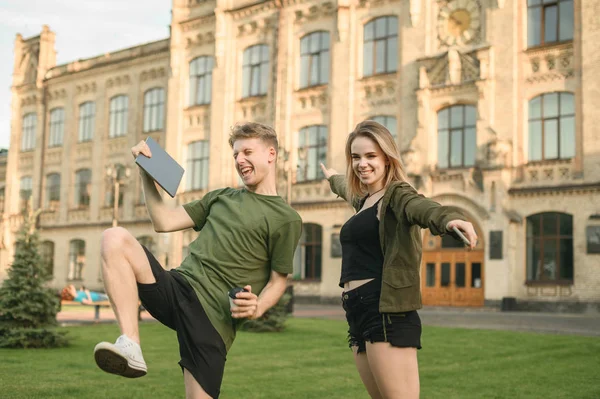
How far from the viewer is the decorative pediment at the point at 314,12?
33.5 metres

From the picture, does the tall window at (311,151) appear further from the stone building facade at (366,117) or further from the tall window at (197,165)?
the tall window at (197,165)

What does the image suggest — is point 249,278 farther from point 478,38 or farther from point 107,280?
point 478,38

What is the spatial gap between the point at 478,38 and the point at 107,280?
26836mm

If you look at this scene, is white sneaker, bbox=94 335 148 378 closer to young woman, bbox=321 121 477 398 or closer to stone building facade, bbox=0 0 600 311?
young woman, bbox=321 121 477 398

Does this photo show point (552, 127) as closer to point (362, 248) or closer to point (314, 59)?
point (314, 59)

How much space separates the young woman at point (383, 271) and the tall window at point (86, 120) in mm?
41902

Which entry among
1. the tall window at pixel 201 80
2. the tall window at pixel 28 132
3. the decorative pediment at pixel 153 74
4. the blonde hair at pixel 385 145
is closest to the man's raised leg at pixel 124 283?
the blonde hair at pixel 385 145

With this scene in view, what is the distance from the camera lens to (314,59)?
112ft

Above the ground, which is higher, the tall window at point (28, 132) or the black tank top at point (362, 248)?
the tall window at point (28, 132)

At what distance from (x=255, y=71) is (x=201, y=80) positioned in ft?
12.1

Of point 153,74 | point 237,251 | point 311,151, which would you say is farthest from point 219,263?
point 153,74

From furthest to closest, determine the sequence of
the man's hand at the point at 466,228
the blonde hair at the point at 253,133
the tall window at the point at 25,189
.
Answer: the tall window at the point at 25,189, the blonde hair at the point at 253,133, the man's hand at the point at 466,228

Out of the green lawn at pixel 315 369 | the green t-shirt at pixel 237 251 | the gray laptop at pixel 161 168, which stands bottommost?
the green lawn at pixel 315 369

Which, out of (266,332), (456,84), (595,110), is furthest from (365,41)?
(266,332)
